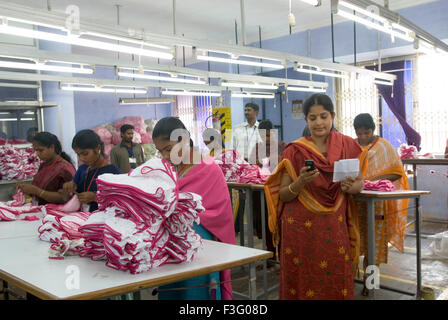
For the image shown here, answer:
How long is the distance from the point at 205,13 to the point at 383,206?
5.88m

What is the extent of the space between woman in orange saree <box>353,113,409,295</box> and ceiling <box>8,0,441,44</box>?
13.9 ft

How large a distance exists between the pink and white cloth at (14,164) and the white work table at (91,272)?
134 inches

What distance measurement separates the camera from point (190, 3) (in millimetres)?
7797

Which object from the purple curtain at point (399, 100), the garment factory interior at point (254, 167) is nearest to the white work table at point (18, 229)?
the garment factory interior at point (254, 167)

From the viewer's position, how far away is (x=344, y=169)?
8.95 ft

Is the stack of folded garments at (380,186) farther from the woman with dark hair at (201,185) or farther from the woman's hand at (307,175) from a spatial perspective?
the woman with dark hair at (201,185)

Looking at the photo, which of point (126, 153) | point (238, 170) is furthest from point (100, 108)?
point (238, 170)

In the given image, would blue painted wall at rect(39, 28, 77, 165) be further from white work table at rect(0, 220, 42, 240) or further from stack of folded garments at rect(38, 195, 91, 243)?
stack of folded garments at rect(38, 195, 91, 243)

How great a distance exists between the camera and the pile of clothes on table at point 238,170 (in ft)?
16.1

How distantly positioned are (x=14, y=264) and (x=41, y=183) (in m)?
1.85

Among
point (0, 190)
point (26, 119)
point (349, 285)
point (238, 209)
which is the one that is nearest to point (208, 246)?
point (349, 285)

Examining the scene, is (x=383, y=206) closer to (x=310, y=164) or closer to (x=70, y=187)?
(x=310, y=164)

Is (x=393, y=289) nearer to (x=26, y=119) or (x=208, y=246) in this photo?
(x=208, y=246)
